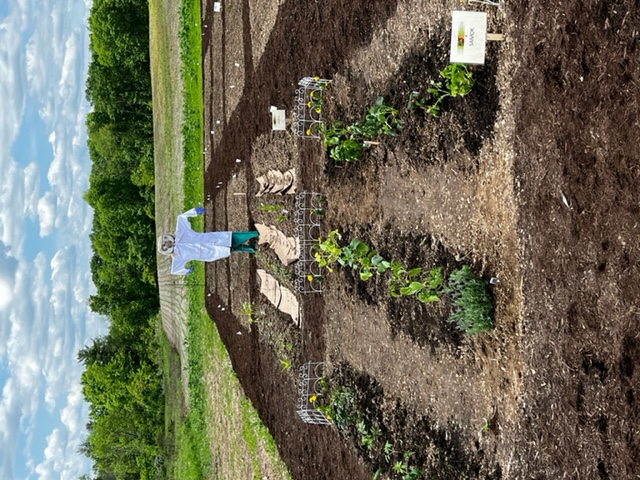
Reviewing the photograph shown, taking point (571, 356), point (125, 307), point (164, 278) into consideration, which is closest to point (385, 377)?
point (571, 356)

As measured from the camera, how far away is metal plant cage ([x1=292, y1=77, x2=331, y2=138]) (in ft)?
27.7

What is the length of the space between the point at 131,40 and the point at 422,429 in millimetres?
25904

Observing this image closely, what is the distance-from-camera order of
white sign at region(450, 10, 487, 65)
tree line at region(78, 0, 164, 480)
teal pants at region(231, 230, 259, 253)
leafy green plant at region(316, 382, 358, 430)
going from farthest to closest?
tree line at region(78, 0, 164, 480) < teal pants at region(231, 230, 259, 253) < leafy green plant at region(316, 382, 358, 430) < white sign at region(450, 10, 487, 65)

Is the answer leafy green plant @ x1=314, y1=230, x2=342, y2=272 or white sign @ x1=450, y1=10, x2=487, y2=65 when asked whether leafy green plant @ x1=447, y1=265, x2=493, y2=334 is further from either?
leafy green plant @ x1=314, y1=230, x2=342, y2=272

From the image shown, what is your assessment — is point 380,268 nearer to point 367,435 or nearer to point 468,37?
point 367,435

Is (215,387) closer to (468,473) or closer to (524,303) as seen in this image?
(468,473)

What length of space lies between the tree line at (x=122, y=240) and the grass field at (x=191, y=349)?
4265 millimetres

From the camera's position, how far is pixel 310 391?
28.1 feet

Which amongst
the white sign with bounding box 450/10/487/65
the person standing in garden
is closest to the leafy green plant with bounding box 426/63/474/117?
the white sign with bounding box 450/10/487/65

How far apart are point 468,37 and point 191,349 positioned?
13011 millimetres

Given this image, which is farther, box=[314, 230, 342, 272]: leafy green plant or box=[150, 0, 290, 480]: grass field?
Answer: box=[150, 0, 290, 480]: grass field

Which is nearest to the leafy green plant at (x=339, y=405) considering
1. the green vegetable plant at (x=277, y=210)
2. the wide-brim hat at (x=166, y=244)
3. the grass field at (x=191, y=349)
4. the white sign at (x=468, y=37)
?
the grass field at (x=191, y=349)

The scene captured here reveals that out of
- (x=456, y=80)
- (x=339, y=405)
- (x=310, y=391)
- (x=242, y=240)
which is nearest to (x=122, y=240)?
(x=242, y=240)

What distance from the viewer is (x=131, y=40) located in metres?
28.2
